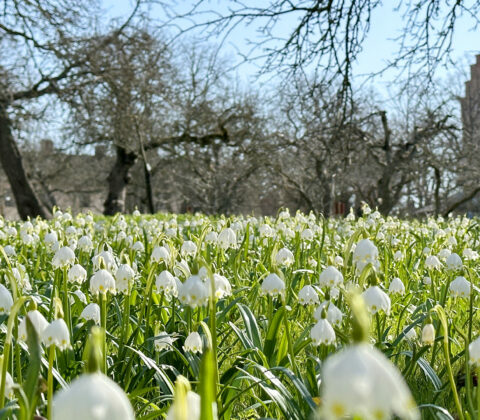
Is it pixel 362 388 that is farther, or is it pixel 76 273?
pixel 76 273

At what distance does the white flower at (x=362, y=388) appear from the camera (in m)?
0.69

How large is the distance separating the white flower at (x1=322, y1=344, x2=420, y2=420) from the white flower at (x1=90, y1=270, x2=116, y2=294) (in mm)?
1475

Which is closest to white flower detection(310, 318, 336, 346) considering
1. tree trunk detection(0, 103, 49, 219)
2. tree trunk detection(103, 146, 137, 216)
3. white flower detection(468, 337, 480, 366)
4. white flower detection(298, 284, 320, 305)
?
white flower detection(468, 337, 480, 366)

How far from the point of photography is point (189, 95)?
73.1ft

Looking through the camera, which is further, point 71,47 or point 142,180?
point 142,180

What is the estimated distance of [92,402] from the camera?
27.8 inches

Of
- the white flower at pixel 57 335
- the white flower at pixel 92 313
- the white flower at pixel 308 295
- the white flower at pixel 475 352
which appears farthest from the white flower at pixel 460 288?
the white flower at pixel 57 335

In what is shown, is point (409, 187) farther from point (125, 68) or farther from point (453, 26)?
point (453, 26)

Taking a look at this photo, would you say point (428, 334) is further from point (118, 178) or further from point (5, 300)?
point (118, 178)

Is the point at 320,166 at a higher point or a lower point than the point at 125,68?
lower

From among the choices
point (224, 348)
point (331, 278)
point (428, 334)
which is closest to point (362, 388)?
point (428, 334)

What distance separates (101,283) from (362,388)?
4.98 ft

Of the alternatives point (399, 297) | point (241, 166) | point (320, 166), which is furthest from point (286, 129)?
point (399, 297)

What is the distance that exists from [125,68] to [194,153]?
1086 cm
